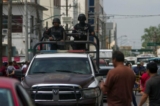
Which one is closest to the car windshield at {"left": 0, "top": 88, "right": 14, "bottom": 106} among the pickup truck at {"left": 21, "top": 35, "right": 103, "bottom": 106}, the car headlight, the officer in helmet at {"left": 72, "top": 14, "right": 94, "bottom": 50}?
the pickup truck at {"left": 21, "top": 35, "right": 103, "bottom": 106}

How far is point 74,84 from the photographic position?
13445 millimetres

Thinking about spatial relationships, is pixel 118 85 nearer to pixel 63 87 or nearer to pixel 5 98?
pixel 63 87

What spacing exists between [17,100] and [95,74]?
7637mm

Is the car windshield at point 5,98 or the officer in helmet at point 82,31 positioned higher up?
the officer in helmet at point 82,31

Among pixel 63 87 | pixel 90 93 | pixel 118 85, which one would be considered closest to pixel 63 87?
pixel 63 87

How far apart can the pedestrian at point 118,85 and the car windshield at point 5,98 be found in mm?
3828

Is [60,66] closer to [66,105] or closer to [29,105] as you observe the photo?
[66,105]

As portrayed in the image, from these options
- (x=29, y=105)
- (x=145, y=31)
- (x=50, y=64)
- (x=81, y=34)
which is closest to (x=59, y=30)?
(x=81, y=34)

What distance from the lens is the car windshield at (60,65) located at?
15.0m

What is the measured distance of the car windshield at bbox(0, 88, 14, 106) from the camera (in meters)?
7.30

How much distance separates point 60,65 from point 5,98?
781cm

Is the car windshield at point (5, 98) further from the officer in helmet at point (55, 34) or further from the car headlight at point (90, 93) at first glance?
the officer in helmet at point (55, 34)

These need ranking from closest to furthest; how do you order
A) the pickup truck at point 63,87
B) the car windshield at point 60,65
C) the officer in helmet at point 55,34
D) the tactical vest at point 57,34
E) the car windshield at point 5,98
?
the car windshield at point 5,98 → the pickup truck at point 63,87 → the car windshield at point 60,65 → the officer in helmet at point 55,34 → the tactical vest at point 57,34

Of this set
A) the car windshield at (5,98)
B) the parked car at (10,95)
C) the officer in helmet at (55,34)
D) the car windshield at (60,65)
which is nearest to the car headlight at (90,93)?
the car windshield at (60,65)
